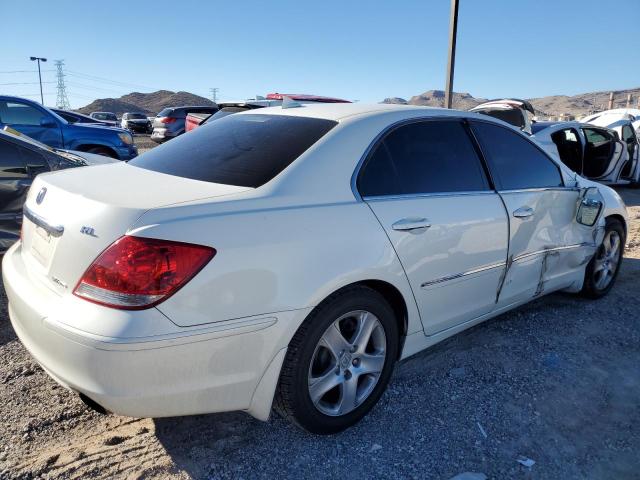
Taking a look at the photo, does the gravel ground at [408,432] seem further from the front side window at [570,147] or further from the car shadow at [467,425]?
the front side window at [570,147]

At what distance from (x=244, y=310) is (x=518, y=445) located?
1553 millimetres

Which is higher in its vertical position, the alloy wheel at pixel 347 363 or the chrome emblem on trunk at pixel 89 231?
the chrome emblem on trunk at pixel 89 231

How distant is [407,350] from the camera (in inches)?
109

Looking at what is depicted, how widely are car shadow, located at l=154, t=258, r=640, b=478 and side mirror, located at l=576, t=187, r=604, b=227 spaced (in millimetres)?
891

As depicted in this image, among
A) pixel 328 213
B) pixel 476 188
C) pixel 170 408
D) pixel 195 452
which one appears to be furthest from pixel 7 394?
pixel 476 188

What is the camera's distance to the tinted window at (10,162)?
4.66 meters

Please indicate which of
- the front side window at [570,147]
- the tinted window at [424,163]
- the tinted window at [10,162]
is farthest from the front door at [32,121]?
the front side window at [570,147]

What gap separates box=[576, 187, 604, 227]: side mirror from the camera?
3.79 m

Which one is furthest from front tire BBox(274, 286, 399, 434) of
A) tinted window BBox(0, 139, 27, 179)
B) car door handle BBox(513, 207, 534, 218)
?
tinted window BBox(0, 139, 27, 179)

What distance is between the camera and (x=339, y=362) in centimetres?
245

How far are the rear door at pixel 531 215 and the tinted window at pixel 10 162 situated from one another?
4104mm

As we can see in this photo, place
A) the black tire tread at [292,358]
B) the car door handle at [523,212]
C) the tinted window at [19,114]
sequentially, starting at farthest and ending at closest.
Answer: the tinted window at [19,114] < the car door handle at [523,212] < the black tire tread at [292,358]

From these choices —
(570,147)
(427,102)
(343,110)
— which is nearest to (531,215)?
(343,110)

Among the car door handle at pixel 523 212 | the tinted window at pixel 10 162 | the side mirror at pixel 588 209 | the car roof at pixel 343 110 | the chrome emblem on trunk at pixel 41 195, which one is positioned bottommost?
the side mirror at pixel 588 209
